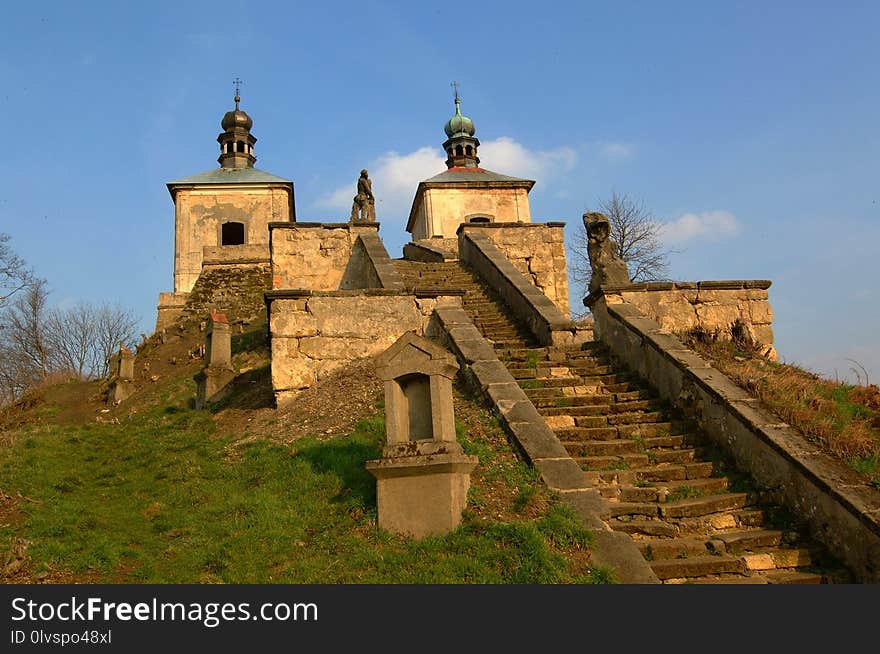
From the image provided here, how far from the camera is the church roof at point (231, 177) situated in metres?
36.5

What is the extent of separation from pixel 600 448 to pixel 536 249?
11.8 m

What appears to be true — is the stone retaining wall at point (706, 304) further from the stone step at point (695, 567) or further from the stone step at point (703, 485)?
the stone step at point (695, 567)

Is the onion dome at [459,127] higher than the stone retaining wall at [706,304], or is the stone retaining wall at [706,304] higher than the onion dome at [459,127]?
the onion dome at [459,127]

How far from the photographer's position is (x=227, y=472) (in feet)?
29.1

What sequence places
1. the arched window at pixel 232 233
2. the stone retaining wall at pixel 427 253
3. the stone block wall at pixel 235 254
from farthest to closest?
the arched window at pixel 232 233
the stone block wall at pixel 235 254
the stone retaining wall at pixel 427 253

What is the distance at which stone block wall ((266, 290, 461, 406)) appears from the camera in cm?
1148

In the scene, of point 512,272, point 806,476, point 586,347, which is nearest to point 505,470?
point 806,476

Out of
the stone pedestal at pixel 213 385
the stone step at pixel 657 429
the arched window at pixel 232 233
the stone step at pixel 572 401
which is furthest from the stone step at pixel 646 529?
the arched window at pixel 232 233

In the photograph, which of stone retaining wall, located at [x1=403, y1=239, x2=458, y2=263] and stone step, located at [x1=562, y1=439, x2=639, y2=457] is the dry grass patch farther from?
stone retaining wall, located at [x1=403, y1=239, x2=458, y2=263]

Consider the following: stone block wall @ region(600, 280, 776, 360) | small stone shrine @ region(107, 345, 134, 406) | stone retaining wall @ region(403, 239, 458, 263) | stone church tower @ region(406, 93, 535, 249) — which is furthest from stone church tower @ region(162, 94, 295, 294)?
stone block wall @ region(600, 280, 776, 360)

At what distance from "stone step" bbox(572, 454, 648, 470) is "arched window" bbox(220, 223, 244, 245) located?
3053 cm

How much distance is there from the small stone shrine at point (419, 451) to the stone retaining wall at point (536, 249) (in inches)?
502

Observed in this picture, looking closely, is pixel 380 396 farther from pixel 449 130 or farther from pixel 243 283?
pixel 449 130

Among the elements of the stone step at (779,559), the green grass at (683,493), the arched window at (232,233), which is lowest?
the stone step at (779,559)
